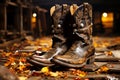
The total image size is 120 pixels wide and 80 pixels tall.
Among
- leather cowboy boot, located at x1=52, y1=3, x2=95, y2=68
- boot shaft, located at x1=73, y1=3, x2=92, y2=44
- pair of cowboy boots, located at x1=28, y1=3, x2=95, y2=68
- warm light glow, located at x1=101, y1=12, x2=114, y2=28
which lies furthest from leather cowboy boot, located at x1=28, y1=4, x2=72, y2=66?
warm light glow, located at x1=101, y1=12, x2=114, y2=28

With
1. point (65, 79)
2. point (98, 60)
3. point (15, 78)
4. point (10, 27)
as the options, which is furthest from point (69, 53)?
point (10, 27)

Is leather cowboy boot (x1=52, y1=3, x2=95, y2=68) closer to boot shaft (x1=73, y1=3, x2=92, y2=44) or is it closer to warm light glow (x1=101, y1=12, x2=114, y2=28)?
boot shaft (x1=73, y1=3, x2=92, y2=44)

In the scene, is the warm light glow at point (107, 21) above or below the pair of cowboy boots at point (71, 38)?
below

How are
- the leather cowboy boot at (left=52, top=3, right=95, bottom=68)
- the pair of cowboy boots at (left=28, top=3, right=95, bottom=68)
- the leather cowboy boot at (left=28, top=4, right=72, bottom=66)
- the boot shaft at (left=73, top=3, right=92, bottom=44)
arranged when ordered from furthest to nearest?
the leather cowboy boot at (left=28, top=4, right=72, bottom=66), the boot shaft at (left=73, top=3, right=92, bottom=44), the leather cowboy boot at (left=52, top=3, right=95, bottom=68), the pair of cowboy boots at (left=28, top=3, right=95, bottom=68)

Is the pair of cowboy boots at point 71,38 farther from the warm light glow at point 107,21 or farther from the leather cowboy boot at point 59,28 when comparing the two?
the warm light glow at point 107,21

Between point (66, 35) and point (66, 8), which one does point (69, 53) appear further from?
point (66, 8)

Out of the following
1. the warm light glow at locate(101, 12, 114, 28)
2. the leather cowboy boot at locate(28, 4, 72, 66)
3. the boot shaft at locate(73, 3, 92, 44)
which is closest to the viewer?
the boot shaft at locate(73, 3, 92, 44)

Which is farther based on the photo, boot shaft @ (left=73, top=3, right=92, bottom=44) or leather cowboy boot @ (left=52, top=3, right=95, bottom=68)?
boot shaft @ (left=73, top=3, right=92, bottom=44)

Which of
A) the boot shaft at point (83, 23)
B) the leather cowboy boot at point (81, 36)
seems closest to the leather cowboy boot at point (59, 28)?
the leather cowboy boot at point (81, 36)

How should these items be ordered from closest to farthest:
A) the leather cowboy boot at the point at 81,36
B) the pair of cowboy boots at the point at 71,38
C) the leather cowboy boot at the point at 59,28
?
the pair of cowboy boots at the point at 71,38 → the leather cowboy boot at the point at 81,36 → the leather cowboy boot at the point at 59,28

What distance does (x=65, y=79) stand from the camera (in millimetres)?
2938

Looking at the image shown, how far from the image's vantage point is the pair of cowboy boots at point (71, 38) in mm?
3285

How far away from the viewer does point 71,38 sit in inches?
148

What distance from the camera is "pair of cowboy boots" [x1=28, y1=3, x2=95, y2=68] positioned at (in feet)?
10.8
